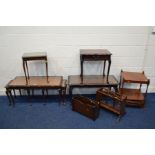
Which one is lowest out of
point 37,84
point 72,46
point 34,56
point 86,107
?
point 86,107

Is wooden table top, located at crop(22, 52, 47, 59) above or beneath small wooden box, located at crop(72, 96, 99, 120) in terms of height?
above

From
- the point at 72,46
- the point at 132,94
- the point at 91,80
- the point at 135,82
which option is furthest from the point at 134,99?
the point at 72,46

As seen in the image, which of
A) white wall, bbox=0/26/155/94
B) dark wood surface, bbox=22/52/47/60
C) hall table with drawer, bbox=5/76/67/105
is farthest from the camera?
white wall, bbox=0/26/155/94

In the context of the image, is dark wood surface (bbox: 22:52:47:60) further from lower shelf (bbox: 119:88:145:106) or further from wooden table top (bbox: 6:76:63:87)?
lower shelf (bbox: 119:88:145:106)

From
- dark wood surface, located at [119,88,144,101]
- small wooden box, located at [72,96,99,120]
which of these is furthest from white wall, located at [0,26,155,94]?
small wooden box, located at [72,96,99,120]

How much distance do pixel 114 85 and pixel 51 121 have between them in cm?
123

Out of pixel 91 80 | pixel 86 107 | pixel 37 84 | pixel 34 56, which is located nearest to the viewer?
pixel 86 107

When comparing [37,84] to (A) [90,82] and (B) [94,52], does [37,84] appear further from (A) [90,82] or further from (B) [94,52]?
(B) [94,52]

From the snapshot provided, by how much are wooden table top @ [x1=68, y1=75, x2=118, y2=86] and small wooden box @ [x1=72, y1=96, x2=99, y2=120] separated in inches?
11.3

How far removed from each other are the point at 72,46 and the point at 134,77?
1.25 meters

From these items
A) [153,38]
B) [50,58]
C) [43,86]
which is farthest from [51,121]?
[153,38]

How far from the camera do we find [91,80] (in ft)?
11.0

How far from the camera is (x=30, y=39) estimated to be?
332 cm

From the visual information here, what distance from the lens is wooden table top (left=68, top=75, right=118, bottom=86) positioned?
3.22m
